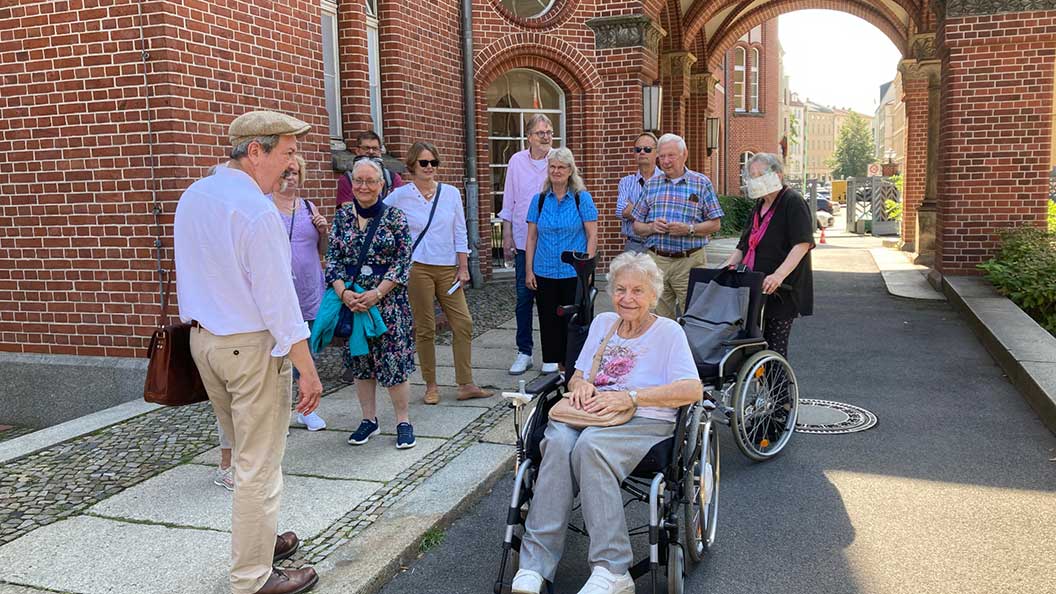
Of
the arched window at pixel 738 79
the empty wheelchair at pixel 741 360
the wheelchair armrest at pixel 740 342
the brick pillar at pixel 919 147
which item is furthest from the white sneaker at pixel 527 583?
the arched window at pixel 738 79

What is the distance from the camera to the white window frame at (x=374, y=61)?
1041 cm

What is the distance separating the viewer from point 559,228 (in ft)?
21.1

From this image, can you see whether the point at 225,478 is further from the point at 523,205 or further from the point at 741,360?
the point at 523,205

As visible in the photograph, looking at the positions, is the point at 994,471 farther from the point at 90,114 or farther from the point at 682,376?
the point at 90,114

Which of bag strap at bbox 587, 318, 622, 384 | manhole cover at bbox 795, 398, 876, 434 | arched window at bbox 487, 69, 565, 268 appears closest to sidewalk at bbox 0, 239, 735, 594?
bag strap at bbox 587, 318, 622, 384

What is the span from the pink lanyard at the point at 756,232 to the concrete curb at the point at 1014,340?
2.18 m

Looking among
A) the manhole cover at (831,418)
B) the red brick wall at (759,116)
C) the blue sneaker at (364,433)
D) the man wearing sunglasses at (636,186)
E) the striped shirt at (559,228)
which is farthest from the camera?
the red brick wall at (759,116)

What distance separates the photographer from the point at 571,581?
362 cm

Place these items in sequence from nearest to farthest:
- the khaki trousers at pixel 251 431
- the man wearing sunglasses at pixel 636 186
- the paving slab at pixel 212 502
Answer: the khaki trousers at pixel 251 431
the paving slab at pixel 212 502
the man wearing sunglasses at pixel 636 186

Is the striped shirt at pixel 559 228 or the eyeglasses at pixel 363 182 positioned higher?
the eyeglasses at pixel 363 182

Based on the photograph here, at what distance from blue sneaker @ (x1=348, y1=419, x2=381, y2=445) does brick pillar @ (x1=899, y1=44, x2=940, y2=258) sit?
13.0 m

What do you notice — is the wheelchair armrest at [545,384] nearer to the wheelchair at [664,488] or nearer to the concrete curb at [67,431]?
the wheelchair at [664,488]

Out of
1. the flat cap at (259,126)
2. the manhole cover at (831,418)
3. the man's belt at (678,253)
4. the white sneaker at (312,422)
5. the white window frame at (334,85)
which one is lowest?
the manhole cover at (831,418)

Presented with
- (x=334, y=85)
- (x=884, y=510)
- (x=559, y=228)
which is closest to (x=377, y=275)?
(x=559, y=228)
